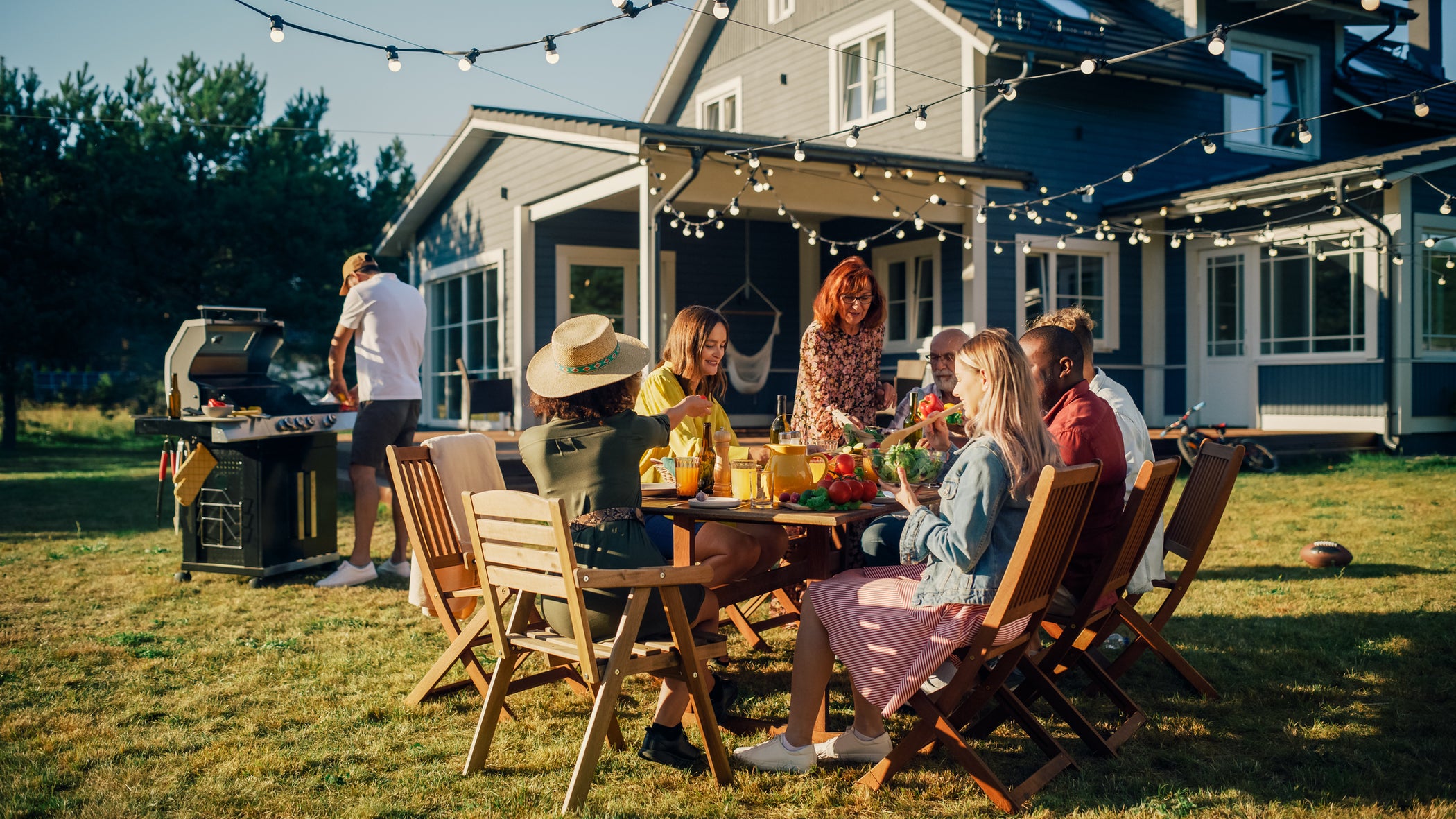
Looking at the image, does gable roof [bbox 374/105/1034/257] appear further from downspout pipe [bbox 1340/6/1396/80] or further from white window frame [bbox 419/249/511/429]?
downspout pipe [bbox 1340/6/1396/80]

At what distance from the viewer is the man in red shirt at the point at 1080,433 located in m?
3.23

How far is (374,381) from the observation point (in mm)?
5871

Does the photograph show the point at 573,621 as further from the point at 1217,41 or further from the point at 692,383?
the point at 1217,41

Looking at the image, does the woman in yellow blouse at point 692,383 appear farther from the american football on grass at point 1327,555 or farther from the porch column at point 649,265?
the porch column at point 649,265

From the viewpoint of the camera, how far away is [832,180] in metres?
10.2

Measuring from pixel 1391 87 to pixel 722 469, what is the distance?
1542cm

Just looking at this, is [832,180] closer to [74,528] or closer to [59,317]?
[74,528]

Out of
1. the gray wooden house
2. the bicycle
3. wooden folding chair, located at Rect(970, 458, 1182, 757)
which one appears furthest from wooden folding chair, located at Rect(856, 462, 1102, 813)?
the bicycle

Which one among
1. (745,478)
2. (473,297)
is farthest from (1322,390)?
(745,478)

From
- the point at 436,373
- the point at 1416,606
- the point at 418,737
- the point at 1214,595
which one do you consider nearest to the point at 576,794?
the point at 418,737

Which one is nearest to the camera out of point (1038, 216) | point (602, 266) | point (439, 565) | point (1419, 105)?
point (439, 565)

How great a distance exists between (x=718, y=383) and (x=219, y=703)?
7.27 feet

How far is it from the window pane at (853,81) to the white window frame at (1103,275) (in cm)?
272

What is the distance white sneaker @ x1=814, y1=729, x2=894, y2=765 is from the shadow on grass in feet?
11.0
